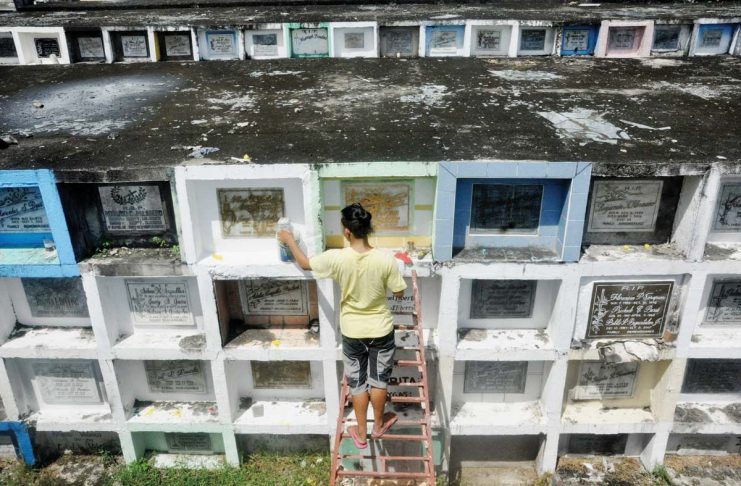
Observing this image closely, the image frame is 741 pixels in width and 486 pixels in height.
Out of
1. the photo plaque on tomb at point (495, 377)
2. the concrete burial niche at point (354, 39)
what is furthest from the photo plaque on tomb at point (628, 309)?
the concrete burial niche at point (354, 39)

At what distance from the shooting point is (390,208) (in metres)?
6.50

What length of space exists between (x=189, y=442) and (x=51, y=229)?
364 cm

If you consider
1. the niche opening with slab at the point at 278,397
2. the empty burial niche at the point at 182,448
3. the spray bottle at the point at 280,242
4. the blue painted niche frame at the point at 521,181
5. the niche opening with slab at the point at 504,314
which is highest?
the blue painted niche frame at the point at 521,181

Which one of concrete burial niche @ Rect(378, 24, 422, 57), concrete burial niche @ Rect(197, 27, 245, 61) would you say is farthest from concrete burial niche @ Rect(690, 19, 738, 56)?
concrete burial niche @ Rect(197, 27, 245, 61)

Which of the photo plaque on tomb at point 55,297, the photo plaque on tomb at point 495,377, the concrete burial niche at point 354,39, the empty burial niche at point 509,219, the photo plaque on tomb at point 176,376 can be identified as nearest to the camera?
the empty burial niche at point 509,219

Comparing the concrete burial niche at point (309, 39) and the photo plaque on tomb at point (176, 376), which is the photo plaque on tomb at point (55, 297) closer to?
→ the photo plaque on tomb at point (176, 376)

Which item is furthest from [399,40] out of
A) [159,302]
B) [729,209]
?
[159,302]

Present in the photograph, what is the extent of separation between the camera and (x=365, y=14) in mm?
12594

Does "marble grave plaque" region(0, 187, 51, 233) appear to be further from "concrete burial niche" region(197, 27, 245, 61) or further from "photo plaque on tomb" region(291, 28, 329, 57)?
"photo plaque on tomb" region(291, 28, 329, 57)

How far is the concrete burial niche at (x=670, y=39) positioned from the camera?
38.5 ft

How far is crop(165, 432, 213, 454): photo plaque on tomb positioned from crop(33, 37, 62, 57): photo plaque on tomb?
9066 mm

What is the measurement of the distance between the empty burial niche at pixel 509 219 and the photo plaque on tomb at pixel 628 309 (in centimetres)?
88

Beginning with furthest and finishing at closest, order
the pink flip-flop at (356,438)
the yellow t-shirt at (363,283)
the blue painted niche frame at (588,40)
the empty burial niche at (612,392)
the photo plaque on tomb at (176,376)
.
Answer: the blue painted niche frame at (588,40)
the photo plaque on tomb at (176,376)
the empty burial niche at (612,392)
the pink flip-flop at (356,438)
the yellow t-shirt at (363,283)

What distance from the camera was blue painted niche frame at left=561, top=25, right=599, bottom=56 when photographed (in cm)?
1185
